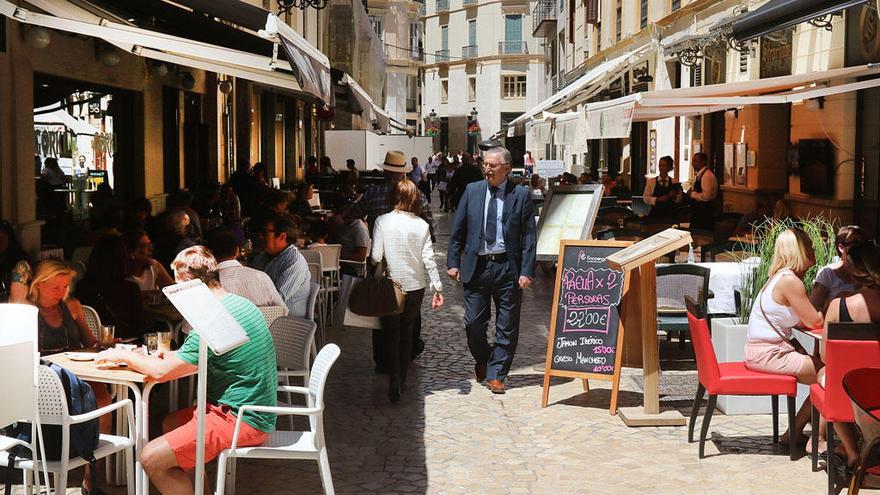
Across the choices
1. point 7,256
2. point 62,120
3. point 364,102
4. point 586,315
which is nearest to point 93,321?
point 7,256

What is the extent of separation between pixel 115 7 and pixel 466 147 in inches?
2350

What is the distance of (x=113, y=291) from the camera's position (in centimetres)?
739

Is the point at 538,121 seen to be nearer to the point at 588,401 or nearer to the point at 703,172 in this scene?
the point at 703,172

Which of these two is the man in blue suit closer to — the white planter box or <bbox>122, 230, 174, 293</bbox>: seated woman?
the white planter box

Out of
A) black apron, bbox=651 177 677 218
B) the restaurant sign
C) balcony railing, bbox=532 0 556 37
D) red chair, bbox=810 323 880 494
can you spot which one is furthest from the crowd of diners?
balcony railing, bbox=532 0 556 37

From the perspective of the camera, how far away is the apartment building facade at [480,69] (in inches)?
2699

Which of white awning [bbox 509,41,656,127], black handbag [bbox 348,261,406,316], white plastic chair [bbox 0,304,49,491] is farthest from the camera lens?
white awning [bbox 509,41,656,127]

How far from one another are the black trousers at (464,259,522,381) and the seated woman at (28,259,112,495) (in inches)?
120

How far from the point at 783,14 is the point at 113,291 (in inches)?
251

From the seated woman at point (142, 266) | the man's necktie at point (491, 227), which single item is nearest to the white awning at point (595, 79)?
the man's necktie at point (491, 227)

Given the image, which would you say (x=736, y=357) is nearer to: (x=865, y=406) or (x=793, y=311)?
(x=793, y=311)

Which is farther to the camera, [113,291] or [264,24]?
[264,24]

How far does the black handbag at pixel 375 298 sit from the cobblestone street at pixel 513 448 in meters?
0.65

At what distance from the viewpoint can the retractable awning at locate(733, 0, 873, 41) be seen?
9.16 meters
